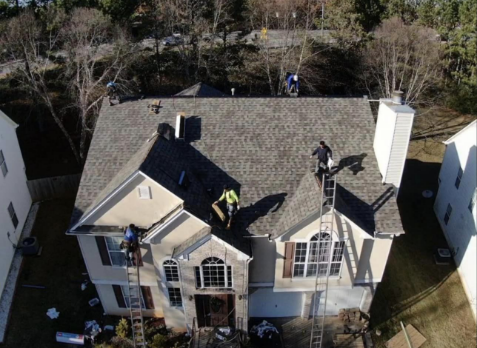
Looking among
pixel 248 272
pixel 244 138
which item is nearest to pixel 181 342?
pixel 248 272

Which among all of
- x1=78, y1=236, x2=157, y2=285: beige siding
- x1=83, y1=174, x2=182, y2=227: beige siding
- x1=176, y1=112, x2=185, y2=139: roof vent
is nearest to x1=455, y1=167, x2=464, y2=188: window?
x1=176, y1=112, x2=185, y2=139: roof vent

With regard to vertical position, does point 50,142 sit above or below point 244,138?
below

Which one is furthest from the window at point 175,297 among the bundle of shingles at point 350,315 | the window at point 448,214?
the window at point 448,214

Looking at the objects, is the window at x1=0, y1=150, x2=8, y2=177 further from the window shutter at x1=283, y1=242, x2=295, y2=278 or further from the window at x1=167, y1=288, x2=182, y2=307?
the window shutter at x1=283, y1=242, x2=295, y2=278

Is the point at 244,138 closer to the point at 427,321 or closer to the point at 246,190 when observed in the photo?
the point at 246,190

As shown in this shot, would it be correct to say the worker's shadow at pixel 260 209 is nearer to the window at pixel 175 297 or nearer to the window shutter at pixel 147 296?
the window at pixel 175 297

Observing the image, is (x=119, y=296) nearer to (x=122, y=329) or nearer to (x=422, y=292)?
(x=122, y=329)
